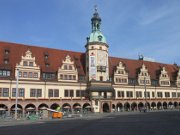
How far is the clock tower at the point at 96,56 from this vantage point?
194 ft

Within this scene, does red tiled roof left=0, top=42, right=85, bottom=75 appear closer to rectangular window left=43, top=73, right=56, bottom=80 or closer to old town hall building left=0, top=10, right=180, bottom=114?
old town hall building left=0, top=10, right=180, bottom=114

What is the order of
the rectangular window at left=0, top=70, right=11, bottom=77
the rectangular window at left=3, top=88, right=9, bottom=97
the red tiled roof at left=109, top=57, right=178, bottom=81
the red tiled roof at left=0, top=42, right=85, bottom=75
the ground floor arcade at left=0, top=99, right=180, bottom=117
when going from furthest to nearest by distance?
the red tiled roof at left=109, top=57, right=178, bottom=81, the red tiled roof at left=0, top=42, right=85, bottom=75, the rectangular window at left=0, top=70, right=11, bottom=77, the rectangular window at left=3, top=88, right=9, bottom=97, the ground floor arcade at left=0, top=99, right=180, bottom=117

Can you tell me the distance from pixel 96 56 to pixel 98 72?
12.9 feet

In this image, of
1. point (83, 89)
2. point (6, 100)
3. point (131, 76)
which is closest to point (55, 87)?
point (83, 89)

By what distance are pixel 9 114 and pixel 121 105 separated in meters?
29.2

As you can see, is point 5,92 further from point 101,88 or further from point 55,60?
point 101,88

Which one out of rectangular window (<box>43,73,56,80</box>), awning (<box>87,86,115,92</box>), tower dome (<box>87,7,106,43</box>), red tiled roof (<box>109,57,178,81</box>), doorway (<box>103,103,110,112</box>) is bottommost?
doorway (<box>103,103,110,112</box>)

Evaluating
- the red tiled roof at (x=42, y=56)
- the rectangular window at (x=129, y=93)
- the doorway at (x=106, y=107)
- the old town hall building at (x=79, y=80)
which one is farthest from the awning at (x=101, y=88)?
the rectangular window at (x=129, y=93)

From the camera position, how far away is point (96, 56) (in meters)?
60.2

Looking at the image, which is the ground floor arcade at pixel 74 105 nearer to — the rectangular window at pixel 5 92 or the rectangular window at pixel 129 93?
the rectangular window at pixel 129 93

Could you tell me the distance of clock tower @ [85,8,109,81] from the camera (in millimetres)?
59219

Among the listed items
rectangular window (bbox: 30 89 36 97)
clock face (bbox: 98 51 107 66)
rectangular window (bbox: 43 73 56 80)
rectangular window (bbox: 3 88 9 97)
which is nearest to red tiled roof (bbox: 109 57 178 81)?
clock face (bbox: 98 51 107 66)

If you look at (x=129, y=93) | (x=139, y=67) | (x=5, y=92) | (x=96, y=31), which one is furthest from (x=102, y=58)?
(x=5, y=92)

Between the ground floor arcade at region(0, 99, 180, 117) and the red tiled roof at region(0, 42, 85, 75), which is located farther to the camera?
the red tiled roof at region(0, 42, 85, 75)
